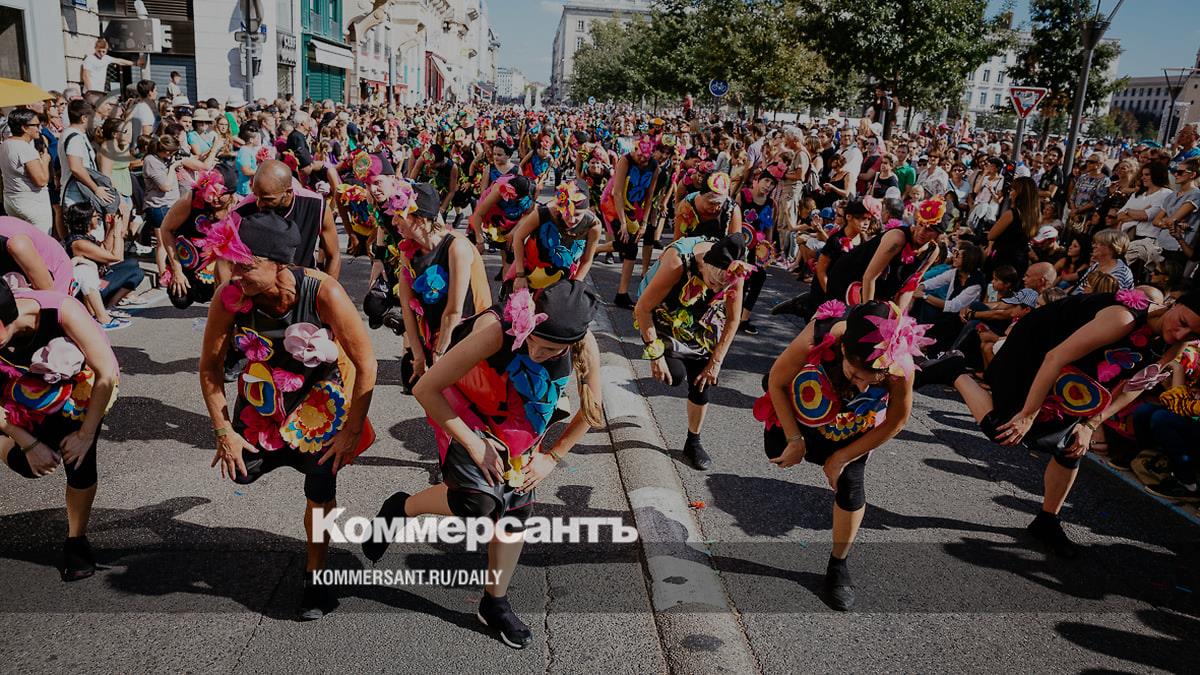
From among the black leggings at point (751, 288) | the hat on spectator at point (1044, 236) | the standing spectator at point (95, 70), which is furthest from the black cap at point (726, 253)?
the standing spectator at point (95, 70)

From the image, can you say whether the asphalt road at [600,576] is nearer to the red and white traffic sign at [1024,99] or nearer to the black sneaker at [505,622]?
the black sneaker at [505,622]

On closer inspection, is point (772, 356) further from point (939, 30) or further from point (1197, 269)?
point (939, 30)

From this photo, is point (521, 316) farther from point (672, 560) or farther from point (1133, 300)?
point (1133, 300)

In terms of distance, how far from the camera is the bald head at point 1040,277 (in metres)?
7.14

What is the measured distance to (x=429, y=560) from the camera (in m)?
4.01

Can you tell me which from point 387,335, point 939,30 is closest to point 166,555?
point 387,335

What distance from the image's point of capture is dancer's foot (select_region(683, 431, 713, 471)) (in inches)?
209

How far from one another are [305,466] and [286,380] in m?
0.39

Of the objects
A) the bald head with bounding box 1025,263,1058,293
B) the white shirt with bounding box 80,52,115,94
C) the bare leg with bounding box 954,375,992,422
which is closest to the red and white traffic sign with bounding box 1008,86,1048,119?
the bald head with bounding box 1025,263,1058,293

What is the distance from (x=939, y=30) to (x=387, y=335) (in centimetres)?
1514

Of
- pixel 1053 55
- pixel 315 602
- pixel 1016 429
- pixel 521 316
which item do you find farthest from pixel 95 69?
pixel 1053 55

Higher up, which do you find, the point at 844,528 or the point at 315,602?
the point at 844,528

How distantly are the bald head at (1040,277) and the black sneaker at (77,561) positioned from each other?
291 inches

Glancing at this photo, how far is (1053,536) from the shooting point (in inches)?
178
